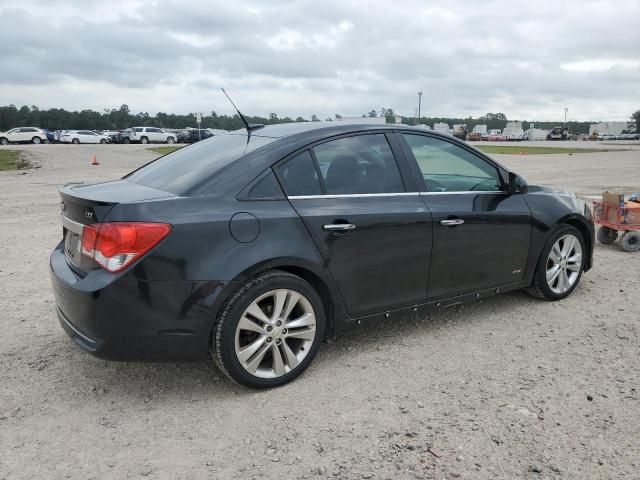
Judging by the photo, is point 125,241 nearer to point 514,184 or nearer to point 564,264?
point 514,184

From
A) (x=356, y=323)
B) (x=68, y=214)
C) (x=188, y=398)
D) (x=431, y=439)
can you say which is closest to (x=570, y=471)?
(x=431, y=439)

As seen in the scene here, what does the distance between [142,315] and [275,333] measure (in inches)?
30.5

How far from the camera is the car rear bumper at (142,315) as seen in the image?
2955 millimetres

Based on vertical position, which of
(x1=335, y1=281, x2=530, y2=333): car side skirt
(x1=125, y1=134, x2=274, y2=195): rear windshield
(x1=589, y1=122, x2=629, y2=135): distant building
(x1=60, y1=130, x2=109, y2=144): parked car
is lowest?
(x1=335, y1=281, x2=530, y2=333): car side skirt

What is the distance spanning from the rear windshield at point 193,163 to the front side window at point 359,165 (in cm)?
42

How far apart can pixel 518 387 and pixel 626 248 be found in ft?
14.2

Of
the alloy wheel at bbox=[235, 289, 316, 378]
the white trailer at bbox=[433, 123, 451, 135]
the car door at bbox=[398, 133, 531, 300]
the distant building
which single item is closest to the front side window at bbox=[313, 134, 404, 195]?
the car door at bbox=[398, 133, 531, 300]

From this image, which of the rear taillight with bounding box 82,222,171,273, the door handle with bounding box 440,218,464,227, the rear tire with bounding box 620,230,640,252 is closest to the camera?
the rear taillight with bounding box 82,222,171,273

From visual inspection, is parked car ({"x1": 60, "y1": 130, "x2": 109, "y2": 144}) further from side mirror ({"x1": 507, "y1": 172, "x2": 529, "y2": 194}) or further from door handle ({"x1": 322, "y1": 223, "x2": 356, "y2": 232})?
door handle ({"x1": 322, "y1": 223, "x2": 356, "y2": 232})

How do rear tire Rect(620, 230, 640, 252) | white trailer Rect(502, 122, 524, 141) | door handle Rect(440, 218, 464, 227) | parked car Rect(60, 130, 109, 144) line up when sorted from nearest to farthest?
door handle Rect(440, 218, 464, 227) < rear tire Rect(620, 230, 640, 252) < parked car Rect(60, 130, 109, 144) < white trailer Rect(502, 122, 524, 141)

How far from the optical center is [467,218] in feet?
13.5

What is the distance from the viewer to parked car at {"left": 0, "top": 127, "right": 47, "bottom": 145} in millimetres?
46741

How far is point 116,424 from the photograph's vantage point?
302 cm

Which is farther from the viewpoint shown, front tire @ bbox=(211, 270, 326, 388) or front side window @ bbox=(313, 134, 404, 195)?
front side window @ bbox=(313, 134, 404, 195)
